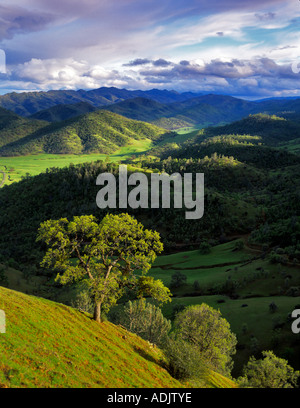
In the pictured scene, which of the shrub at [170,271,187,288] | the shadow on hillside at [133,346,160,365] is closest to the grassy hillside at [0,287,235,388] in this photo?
the shadow on hillside at [133,346,160,365]

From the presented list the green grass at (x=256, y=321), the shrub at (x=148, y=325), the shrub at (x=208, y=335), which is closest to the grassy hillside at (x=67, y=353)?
the shrub at (x=208, y=335)

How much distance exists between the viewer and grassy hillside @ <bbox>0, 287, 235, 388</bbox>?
76.7 feet

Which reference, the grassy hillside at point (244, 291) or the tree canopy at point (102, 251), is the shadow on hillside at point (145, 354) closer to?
the tree canopy at point (102, 251)

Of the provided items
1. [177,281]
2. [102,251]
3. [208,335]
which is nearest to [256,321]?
[208,335]

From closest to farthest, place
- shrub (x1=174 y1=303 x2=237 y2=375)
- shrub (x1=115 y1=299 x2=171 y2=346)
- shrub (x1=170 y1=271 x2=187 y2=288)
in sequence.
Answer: shrub (x1=174 y1=303 x2=237 y2=375)
shrub (x1=115 y1=299 x2=171 y2=346)
shrub (x1=170 y1=271 x2=187 y2=288)

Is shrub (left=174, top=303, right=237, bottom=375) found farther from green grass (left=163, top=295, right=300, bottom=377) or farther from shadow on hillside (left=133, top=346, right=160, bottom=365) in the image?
green grass (left=163, top=295, right=300, bottom=377)

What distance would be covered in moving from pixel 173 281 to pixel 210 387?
83.3m

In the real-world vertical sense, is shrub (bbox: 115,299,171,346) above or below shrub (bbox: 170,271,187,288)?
above

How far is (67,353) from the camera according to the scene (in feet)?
92.8

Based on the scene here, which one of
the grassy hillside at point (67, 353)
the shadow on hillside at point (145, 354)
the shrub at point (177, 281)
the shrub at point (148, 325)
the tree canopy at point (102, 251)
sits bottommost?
the shrub at point (177, 281)

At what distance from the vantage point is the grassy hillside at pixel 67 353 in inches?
920

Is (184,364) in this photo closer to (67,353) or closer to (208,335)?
(67,353)

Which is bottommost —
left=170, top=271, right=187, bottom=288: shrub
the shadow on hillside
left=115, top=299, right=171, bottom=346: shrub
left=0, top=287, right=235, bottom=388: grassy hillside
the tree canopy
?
left=170, top=271, right=187, bottom=288: shrub

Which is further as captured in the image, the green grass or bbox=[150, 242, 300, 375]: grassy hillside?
bbox=[150, 242, 300, 375]: grassy hillside
